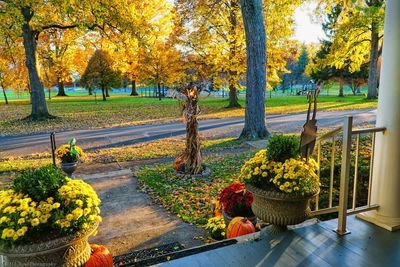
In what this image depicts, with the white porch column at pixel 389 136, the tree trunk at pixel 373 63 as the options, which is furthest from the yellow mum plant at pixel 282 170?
the tree trunk at pixel 373 63

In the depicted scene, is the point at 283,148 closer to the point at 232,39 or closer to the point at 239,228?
the point at 239,228


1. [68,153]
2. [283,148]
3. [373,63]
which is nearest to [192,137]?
[68,153]

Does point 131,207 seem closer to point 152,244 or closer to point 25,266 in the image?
point 152,244

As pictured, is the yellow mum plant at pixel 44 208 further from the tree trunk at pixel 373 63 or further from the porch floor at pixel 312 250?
the tree trunk at pixel 373 63

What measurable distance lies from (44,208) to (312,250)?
2.10 meters

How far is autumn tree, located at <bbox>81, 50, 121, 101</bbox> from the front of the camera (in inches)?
1068

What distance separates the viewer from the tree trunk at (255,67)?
8648 mm

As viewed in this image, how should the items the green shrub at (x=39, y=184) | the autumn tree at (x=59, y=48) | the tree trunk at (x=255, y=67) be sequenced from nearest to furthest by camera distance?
the green shrub at (x=39, y=184) < the tree trunk at (x=255, y=67) < the autumn tree at (x=59, y=48)

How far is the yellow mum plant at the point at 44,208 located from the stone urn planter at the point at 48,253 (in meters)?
0.05

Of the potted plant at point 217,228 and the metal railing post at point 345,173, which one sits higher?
the metal railing post at point 345,173

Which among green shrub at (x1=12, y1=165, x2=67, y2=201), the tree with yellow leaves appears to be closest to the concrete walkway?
green shrub at (x1=12, y1=165, x2=67, y2=201)

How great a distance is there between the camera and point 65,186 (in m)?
2.10

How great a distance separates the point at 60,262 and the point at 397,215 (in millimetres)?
2929

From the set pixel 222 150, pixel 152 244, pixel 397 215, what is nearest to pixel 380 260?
pixel 397 215
